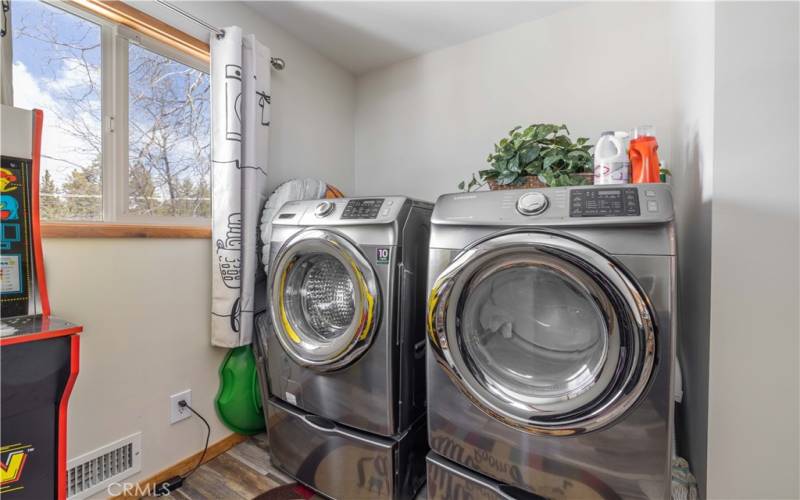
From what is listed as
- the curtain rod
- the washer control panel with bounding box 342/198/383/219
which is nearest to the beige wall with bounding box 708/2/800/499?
the washer control panel with bounding box 342/198/383/219

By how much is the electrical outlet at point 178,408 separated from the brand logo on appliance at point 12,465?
0.67 meters

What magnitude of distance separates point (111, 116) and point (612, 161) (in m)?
1.89

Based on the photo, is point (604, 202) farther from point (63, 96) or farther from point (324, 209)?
point (63, 96)

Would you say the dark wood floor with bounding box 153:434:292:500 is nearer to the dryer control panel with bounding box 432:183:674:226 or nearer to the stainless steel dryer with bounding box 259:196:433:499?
the stainless steel dryer with bounding box 259:196:433:499

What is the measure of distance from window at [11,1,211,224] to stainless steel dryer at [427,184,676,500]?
1.29 metres

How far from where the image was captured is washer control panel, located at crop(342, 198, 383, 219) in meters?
1.30

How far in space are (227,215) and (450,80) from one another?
5.21ft

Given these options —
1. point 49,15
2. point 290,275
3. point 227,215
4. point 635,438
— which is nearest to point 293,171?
point 227,215

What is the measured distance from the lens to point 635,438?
2.90ft

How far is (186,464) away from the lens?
1559 millimetres

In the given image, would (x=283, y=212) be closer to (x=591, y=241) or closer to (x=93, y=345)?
(x=93, y=345)

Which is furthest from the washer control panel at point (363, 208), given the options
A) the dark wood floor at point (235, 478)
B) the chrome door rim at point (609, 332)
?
the dark wood floor at point (235, 478)

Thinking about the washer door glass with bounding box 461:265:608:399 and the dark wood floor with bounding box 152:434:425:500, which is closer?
the washer door glass with bounding box 461:265:608:399

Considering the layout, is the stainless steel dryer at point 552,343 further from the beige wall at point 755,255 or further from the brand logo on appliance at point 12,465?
the brand logo on appliance at point 12,465
